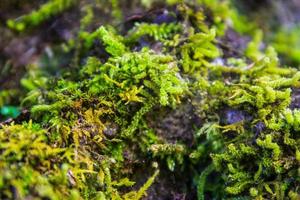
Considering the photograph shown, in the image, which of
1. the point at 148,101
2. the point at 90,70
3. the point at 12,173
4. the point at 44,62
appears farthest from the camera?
the point at 44,62

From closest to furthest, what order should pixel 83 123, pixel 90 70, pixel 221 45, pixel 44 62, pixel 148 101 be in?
pixel 83 123
pixel 148 101
pixel 90 70
pixel 221 45
pixel 44 62

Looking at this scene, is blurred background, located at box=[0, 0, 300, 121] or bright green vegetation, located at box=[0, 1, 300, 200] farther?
blurred background, located at box=[0, 0, 300, 121]

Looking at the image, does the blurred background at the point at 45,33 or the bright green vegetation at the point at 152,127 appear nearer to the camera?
the bright green vegetation at the point at 152,127

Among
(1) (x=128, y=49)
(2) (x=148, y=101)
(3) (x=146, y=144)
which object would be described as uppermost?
(1) (x=128, y=49)

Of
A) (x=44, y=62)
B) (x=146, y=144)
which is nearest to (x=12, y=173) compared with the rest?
(x=146, y=144)

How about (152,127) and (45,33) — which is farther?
(45,33)

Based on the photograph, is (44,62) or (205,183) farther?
(44,62)

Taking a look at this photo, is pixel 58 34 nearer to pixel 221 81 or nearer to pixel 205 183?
pixel 221 81

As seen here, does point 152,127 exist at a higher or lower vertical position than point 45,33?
lower
